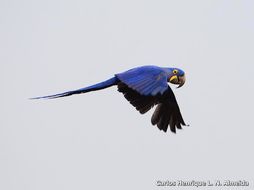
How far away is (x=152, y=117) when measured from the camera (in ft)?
49.5

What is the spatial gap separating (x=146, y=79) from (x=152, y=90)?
441 millimetres

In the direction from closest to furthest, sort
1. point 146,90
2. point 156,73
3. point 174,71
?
point 146,90, point 156,73, point 174,71

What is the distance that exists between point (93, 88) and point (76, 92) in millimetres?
389

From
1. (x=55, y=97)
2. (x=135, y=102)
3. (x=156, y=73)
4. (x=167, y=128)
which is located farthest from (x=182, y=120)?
(x=55, y=97)

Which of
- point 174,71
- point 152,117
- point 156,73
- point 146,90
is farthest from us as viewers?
point 152,117

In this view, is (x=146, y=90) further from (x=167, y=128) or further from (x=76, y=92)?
(x=167, y=128)

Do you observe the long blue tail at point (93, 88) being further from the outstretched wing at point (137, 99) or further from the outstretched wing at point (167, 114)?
the outstretched wing at point (167, 114)

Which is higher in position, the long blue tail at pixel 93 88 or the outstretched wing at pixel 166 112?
the long blue tail at pixel 93 88

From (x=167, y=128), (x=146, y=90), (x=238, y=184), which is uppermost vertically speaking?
(x=146, y=90)

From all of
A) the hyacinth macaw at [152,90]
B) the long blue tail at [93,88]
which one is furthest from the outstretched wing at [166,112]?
the long blue tail at [93,88]

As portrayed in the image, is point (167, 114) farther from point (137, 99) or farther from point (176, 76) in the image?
point (176, 76)

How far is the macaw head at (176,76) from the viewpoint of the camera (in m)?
14.0

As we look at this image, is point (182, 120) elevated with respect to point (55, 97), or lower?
lower

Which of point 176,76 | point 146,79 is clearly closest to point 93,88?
point 146,79
